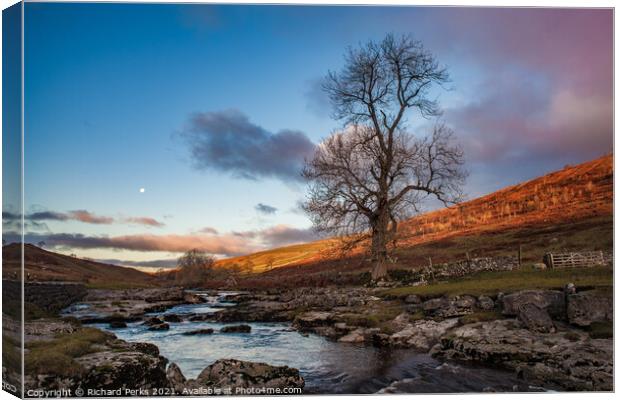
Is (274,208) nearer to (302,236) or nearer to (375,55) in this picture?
(302,236)

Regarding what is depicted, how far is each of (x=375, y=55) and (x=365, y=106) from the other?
111 cm

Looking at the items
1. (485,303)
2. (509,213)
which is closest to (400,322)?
(485,303)

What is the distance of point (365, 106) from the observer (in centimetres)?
1237

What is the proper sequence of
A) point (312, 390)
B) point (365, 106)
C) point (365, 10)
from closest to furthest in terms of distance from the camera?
1. point (312, 390)
2. point (365, 10)
3. point (365, 106)

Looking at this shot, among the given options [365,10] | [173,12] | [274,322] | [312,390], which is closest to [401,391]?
[312,390]

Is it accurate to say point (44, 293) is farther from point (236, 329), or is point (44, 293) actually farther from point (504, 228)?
point (504, 228)

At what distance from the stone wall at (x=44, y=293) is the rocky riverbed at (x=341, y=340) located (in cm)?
30

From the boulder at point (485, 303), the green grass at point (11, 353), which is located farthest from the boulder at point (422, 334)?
the green grass at point (11, 353)

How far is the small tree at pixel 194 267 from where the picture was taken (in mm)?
11711

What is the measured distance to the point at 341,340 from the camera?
1180 cm

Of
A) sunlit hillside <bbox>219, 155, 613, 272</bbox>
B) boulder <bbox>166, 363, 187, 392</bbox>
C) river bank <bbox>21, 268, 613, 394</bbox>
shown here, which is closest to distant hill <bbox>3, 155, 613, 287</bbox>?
sunlit hillside <bbox>219, 155, 613, 272</bbox>

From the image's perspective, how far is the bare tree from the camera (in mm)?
12031

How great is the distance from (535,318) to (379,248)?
349 cm

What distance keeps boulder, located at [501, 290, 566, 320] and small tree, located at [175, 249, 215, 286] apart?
631cm
